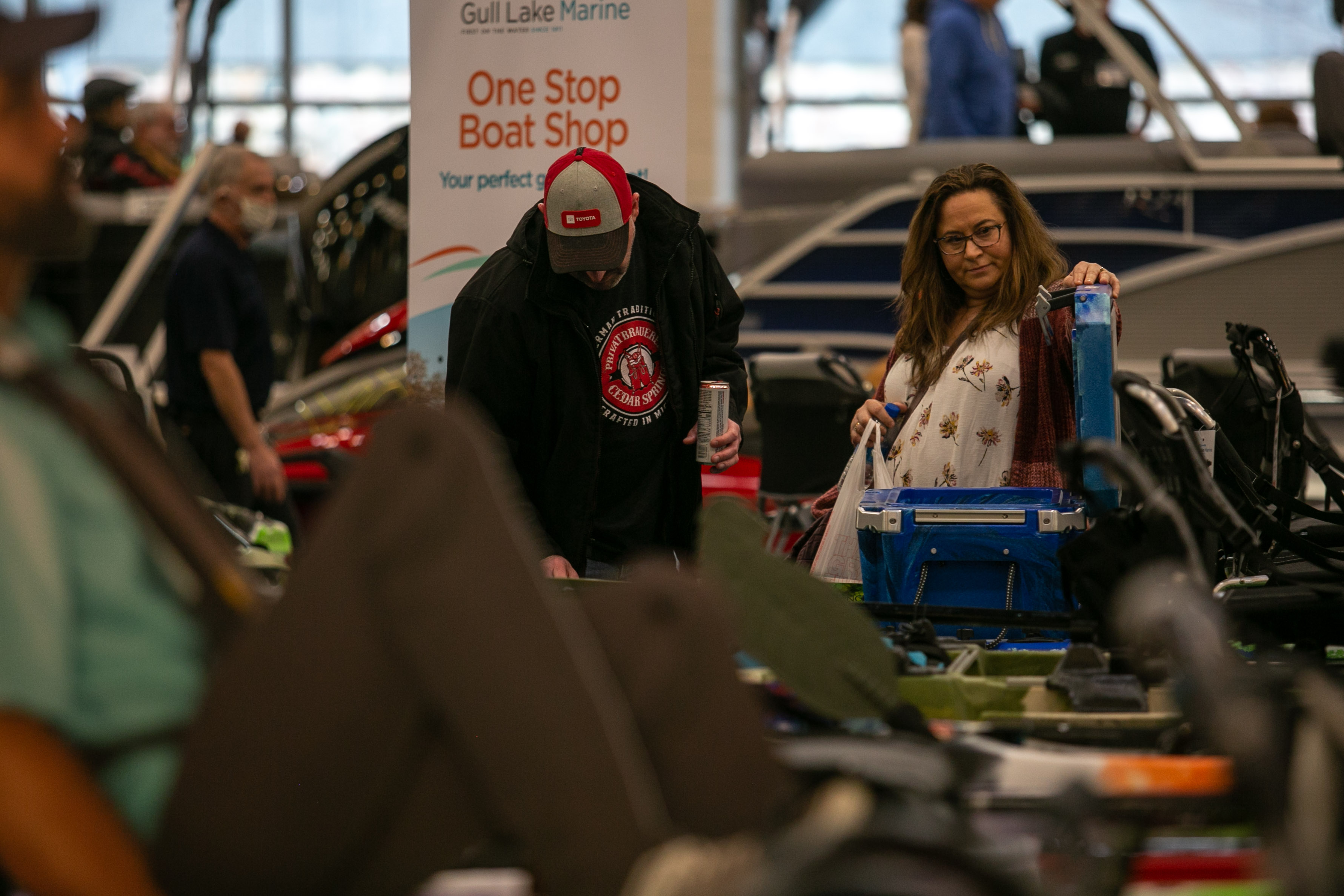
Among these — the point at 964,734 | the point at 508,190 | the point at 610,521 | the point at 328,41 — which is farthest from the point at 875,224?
the point at 328,41

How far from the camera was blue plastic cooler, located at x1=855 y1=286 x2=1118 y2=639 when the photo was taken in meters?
2.89

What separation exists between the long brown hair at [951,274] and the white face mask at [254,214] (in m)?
2.98

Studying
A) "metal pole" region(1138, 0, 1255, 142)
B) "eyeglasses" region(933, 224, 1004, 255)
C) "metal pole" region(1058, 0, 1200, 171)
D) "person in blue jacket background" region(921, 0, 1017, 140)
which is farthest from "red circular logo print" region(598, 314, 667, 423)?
"metal pole" region(1138, 0, 1255, 142)

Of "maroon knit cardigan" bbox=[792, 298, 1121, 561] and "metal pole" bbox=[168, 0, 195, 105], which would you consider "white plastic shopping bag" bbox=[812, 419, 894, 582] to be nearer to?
"maroon knit cardigan" bbox=[792, 298, 1121, 561]

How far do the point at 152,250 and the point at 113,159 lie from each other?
68.8 inches

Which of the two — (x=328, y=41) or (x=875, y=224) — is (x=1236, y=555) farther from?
(x=328, y=41)

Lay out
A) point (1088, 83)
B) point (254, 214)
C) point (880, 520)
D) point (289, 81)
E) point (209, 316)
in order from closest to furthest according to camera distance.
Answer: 1. point (880, 520)
2. point (209, 316)
3. point (254, 214)
4. point (1088, 83)
5. point (289, 81)

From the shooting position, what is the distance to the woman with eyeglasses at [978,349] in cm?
309

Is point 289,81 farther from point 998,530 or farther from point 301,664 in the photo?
point 301,664

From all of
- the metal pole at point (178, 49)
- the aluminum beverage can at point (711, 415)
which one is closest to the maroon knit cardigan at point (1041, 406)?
the aluminum beverage can at point (711, 415)

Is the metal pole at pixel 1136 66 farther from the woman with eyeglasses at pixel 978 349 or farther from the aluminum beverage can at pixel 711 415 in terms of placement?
the aluminum beverage can at pixel 711 415

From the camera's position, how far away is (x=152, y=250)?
822 cm

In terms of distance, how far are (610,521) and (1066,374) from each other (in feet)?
3.69

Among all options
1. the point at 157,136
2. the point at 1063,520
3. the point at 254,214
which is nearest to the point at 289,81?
the point at 157,136
